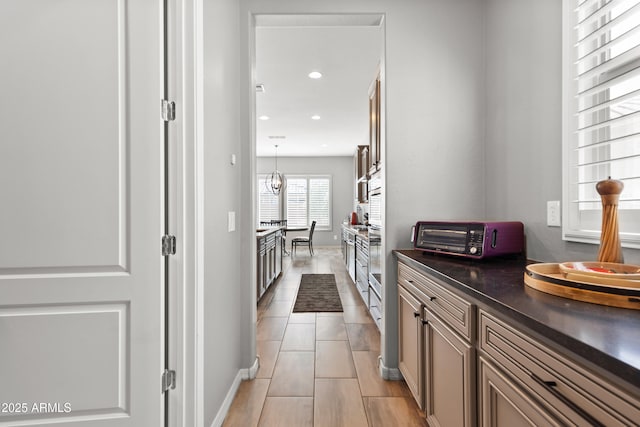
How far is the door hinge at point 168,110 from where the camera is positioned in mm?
1387

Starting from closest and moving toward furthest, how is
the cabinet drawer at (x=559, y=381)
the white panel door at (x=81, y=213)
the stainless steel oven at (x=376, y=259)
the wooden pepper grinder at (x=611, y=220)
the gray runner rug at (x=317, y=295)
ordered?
the cabinet drawer at (x=559, y=381)
the wooden pepper grinder at (x=611, y=220)
the white panel door at (x=81, y=213)
the stainless steel oven at (x=376, y=259)
the gray runner rug at (x=317, y=295)

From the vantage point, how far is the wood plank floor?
179 cm

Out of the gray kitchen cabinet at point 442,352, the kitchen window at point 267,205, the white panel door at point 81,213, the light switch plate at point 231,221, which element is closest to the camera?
the gray kitchen cabinet at point 442,352

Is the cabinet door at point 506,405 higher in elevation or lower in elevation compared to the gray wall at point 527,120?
lower

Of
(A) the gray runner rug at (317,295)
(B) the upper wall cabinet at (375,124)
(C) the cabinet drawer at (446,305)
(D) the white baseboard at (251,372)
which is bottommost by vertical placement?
(A) the gray runner rug at (317,295)

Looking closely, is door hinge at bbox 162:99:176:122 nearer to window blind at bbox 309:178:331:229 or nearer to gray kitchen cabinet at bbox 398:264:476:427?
gray kitchen cabinet at bbox 398:264:476:427

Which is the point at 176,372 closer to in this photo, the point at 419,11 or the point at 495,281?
the point at 495,281

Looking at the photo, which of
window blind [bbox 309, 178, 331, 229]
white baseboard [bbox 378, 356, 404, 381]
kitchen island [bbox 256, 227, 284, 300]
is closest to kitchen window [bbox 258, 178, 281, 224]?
window blind [bbox 309, 178, 331, 229]

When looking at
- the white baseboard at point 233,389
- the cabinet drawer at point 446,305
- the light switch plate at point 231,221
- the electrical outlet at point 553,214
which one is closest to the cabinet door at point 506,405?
the cabinet drawer at point 446,305

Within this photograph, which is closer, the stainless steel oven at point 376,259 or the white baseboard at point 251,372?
the white baseboard at point 251,372

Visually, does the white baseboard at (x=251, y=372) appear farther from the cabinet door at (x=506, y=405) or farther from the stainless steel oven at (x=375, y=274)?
the cabinet door at (x=506, y=405)

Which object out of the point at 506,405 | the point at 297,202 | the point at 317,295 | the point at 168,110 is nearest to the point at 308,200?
the point at 297,202

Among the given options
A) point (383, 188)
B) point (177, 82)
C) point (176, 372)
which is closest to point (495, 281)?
point (383, 188)

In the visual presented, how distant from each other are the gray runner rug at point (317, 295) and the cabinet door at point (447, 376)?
2.26m
